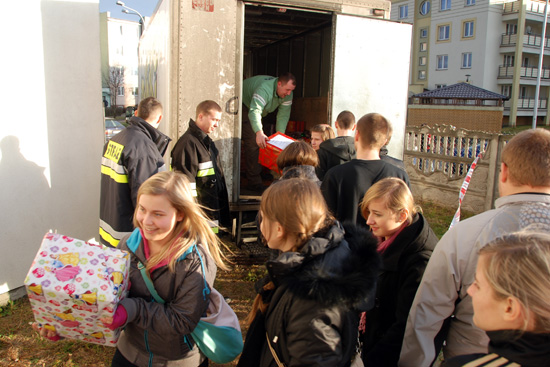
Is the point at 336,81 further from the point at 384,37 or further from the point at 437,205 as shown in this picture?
Answer: the point at 437,205

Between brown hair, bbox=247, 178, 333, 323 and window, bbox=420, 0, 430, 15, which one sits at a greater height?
window, bbox=420, 0, 430, 15

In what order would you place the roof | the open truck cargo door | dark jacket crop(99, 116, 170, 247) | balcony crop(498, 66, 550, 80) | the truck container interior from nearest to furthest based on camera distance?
dark jacket crop(99, 116, 170, 247)
the open truck cargo door
the truck container interior
the roof
balcony crop(498, 66, 550, 80)

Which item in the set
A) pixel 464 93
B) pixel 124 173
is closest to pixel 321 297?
pixel 124 173

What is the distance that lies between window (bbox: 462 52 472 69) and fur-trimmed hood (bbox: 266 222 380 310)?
42369 millimetres

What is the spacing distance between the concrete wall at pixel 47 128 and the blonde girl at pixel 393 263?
11.3 ft

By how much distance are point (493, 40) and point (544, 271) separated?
140ft

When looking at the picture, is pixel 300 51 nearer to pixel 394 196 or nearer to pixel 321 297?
pixel 394 196

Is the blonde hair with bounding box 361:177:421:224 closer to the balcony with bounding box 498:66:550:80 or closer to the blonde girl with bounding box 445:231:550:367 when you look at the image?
the blonde girl with bounding box 445:231:550:367

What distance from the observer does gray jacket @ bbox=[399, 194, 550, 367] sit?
5.76ft

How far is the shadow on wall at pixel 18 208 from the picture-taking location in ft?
13.2

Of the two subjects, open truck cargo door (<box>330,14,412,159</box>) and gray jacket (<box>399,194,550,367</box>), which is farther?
open truck cargo door (<box>330,14,412,159</box>)

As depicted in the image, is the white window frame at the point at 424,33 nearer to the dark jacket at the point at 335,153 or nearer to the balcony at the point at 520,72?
the balcony at the point at 520,72

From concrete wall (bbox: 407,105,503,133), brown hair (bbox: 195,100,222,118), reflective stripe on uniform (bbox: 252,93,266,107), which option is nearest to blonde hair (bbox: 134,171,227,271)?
brown hair (bbox: 195,100,222,118)

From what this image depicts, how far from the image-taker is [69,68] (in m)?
4.51
